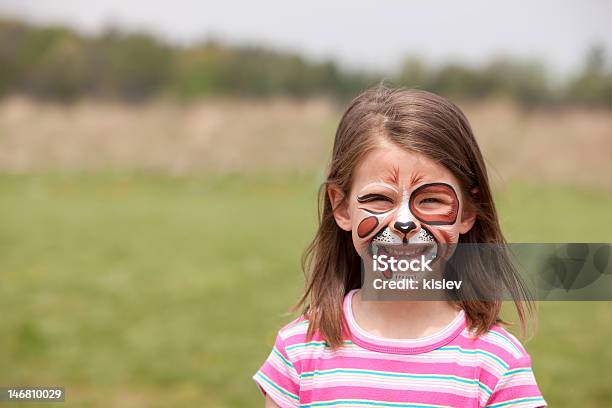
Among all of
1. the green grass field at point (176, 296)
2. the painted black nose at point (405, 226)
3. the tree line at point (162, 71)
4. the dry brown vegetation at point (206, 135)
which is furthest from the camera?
the tree line at point (162, 71)

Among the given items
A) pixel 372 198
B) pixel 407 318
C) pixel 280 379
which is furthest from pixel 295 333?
pixel 372 198

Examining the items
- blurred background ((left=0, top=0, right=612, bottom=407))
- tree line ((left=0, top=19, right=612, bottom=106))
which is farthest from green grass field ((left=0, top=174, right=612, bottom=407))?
tree line ((left=0, top=19, right=612, bottom=106))

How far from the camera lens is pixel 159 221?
11.9m

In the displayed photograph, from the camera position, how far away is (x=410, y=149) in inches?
73.8

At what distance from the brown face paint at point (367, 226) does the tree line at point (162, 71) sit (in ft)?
61.2

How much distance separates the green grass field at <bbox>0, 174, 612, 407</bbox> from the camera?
219 inches

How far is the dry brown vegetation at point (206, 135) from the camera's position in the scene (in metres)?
15.1

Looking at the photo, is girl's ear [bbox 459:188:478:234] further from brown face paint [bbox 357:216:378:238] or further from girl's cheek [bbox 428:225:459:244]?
brown face paint [bbox 357:216:378:238]

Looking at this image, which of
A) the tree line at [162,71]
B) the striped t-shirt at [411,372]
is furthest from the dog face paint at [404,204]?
the tree line at [162,71]

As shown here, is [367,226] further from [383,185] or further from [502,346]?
[502,346]

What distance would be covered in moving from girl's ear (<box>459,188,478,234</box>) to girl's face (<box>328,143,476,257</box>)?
0.04 m

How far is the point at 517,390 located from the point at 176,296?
6.29 m

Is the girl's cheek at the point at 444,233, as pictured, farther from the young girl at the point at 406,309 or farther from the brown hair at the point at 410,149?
the brown hair at the point at 410,149

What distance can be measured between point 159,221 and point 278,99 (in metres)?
9.92
